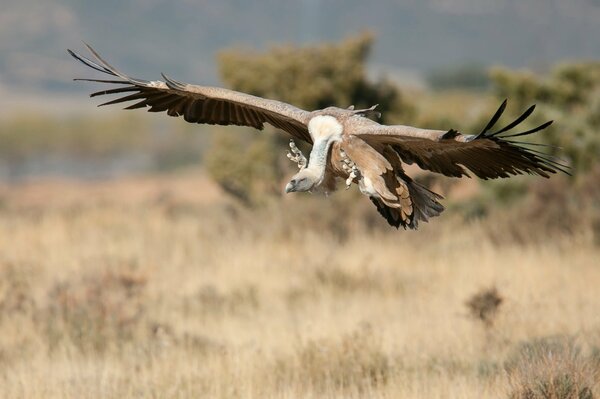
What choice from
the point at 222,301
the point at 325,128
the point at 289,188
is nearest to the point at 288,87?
the point at 222,301

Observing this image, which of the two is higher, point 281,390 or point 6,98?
point 6,98

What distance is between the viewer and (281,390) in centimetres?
684

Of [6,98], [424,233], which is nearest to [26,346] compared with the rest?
[424,233]

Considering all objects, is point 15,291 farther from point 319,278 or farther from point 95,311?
point 319,278

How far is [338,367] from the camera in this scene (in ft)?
24.0

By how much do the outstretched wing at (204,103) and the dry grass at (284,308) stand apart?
66.2 inches

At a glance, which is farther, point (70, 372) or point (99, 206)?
point (99, 206)

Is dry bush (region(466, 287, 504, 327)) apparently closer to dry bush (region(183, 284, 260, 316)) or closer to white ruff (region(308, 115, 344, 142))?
dry bush (region(183, 284, 260, 316))

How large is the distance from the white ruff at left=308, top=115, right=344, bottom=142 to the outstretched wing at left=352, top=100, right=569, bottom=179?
119 millimetres

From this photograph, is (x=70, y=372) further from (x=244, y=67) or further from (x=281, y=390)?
(x=244, y=67)

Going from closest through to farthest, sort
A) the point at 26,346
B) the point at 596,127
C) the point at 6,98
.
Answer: the point at 26,346, the point at 596,127, the point at 6,98

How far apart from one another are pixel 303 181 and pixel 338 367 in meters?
1.82

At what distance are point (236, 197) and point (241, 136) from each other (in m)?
1.52

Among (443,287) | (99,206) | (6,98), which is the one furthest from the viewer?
(6,98)
